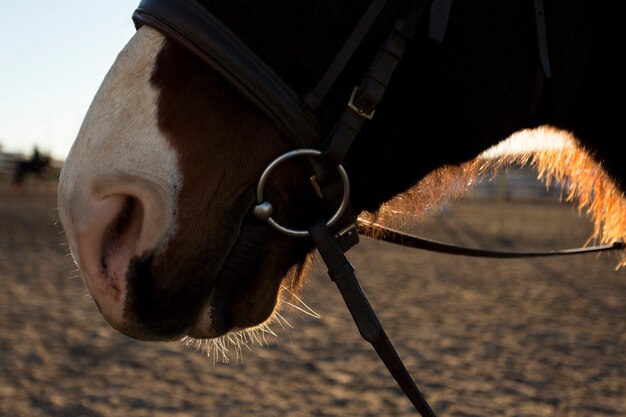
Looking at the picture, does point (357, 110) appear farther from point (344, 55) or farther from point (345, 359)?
point (345, 359)

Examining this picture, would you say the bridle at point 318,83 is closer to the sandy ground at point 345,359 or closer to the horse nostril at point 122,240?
the horse nostril at point 122,240

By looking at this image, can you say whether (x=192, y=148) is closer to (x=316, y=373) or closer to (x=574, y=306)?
(x=316, y=373)

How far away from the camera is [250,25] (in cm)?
123

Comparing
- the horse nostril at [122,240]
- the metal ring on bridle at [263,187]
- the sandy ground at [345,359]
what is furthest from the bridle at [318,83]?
the sandy ground at [345,359]

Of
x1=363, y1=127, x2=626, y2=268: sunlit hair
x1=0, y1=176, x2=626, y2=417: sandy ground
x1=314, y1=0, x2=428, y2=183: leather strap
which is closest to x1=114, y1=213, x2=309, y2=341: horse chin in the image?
x1=314, y1=0, x2=428, y2=183: leather strap

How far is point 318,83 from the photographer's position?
4.12ft

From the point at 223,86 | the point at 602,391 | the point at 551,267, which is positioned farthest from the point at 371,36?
the point at 551,267

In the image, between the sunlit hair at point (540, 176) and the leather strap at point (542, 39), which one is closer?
the leather strap at point (542, 39)

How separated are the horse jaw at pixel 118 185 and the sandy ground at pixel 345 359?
31.0 inches

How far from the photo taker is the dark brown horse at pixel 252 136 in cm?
119

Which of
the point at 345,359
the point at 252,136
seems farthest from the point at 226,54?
the point at 345,359

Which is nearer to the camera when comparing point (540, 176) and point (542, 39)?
point (542, 39)

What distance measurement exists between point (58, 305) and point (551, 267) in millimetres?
7885

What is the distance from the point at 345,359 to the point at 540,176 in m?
3.09
